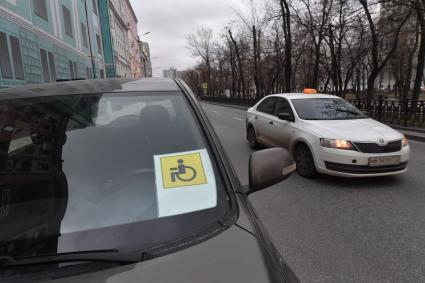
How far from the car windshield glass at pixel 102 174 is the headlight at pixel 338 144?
13.9 feet

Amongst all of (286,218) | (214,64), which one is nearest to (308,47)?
(286,218)

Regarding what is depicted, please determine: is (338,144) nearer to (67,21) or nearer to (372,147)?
(372,147)

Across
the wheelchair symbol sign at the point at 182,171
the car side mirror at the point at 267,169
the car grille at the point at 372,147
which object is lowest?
the car grille at the point at 372,147

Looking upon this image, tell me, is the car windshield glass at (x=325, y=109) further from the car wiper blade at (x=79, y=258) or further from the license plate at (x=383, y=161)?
the car wiper blade at (x=79, y=258)

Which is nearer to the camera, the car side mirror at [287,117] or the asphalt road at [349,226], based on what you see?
the asphalt road at [349,226]

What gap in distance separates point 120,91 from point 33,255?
1109mm

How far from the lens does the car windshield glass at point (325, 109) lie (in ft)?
22.1

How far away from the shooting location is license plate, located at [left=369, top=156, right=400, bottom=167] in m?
5.45

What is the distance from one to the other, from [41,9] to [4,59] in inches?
254

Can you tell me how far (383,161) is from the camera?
549 centimetres

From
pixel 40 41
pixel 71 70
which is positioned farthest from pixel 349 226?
pixel 71 70

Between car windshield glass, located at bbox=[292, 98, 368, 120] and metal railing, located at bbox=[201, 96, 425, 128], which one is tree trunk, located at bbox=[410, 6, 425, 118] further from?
car windshield glass, located at bbox=[292, 98, 368, 120]

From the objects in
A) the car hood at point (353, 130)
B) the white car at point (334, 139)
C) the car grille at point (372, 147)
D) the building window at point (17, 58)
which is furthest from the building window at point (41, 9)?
the car grille at point (372, 147)

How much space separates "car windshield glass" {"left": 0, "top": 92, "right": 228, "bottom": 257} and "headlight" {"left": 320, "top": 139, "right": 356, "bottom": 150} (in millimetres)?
4223
